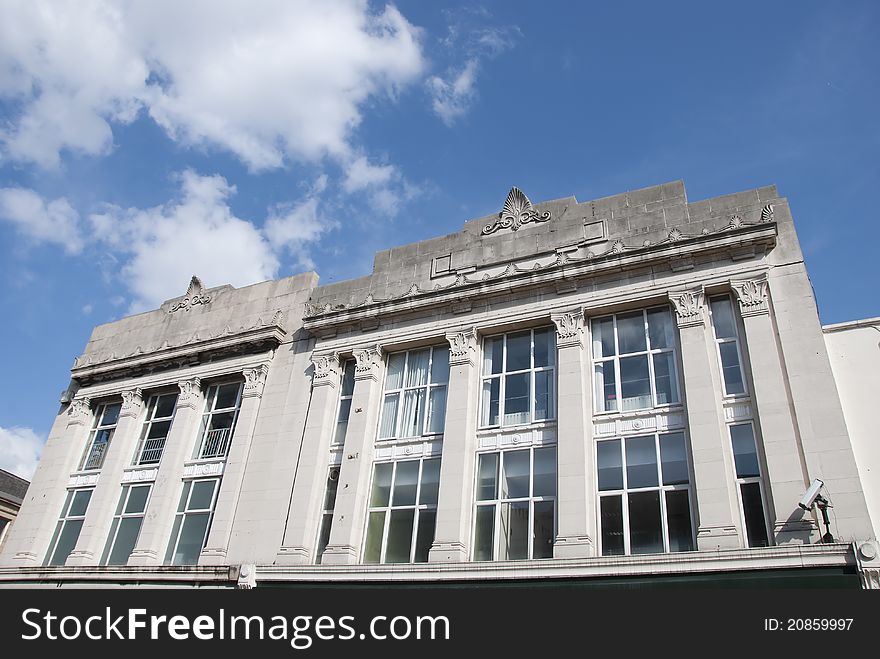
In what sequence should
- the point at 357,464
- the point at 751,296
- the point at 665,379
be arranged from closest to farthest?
the point at 751,296, the point at 665,379, the point at 357,464

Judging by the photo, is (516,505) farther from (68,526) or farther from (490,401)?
(68,526)

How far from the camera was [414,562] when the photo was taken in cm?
1770

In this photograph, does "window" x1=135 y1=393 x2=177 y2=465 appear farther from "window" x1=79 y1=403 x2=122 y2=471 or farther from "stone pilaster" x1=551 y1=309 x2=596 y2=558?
"stone pilaster" x1=551 y1=309 x2=596 y2=558

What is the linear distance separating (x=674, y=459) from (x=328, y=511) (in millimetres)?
9473

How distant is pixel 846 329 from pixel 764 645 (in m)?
7.80

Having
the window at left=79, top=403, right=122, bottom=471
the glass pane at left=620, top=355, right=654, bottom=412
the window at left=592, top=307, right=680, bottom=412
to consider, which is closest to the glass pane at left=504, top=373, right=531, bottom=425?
the window at left=592, top=307, right=680, bottom=412

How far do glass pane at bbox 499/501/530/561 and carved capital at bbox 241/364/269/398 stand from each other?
9.39 meters

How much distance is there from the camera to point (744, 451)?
16.0 meters

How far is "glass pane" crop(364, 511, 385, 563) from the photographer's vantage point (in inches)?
733

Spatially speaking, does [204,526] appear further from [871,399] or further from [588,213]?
[871,399]

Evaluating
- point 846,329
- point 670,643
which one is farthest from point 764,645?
point 846,329

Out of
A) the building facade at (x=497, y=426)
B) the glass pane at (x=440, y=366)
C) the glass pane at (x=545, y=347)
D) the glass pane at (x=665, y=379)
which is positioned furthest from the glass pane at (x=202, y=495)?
the glass pane at (x=665, y=379)

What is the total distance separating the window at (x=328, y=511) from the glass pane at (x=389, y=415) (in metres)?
1.74

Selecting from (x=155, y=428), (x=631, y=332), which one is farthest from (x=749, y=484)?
(x=155, y=428)
